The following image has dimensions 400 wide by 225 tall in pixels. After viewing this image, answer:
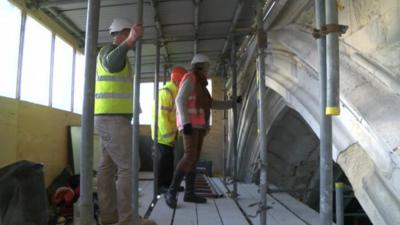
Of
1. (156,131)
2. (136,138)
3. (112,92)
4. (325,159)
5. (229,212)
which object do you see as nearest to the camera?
(325,159)

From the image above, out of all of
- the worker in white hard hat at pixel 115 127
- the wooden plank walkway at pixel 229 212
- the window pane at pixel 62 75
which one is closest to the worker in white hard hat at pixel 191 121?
the wooden plank walkway at pixel 229 212

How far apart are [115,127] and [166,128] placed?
79.9 inches

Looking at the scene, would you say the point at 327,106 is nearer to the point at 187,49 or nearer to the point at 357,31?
the point at 357,31

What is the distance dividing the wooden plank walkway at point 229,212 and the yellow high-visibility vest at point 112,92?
1141mm

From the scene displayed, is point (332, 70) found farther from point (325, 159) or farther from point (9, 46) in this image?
point (9, 46)

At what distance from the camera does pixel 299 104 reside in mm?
4031

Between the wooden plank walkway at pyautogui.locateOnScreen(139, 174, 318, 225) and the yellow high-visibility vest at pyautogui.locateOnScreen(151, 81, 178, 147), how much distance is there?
0.75 metres

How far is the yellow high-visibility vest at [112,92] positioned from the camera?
3.12 meters

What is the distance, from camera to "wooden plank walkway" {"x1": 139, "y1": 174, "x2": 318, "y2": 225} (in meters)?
3.56

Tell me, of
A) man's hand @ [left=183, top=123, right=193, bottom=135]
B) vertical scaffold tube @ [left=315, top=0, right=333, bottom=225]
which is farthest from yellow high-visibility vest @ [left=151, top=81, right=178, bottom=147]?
vertical scaffold tube @ [left=315, top=0, right=333, bottom=225]

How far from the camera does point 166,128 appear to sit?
5.10 m

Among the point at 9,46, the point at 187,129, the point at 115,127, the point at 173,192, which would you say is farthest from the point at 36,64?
the point at 115,127

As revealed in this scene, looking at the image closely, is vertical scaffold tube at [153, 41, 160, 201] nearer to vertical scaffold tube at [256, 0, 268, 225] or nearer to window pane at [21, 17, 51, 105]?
vertical scaffold tube at [256, 0, 268, 225]

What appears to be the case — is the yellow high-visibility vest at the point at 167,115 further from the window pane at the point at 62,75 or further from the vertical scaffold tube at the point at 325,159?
the vertical scaffold tube at the point at 325,159
